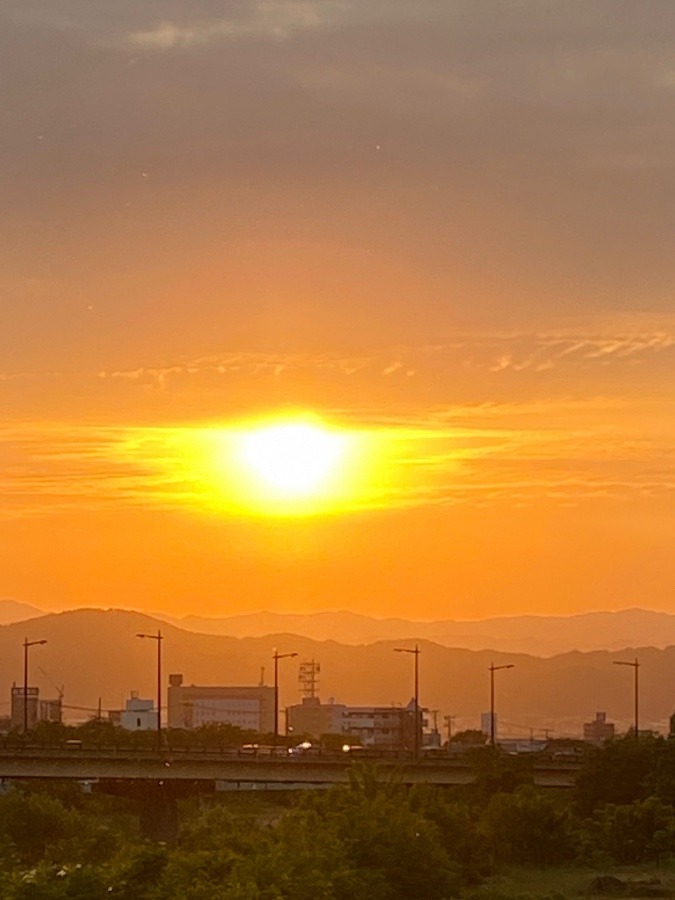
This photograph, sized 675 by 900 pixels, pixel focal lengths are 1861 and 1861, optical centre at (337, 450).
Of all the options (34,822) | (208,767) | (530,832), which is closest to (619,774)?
(530,832)

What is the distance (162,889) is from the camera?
6925 centimetres

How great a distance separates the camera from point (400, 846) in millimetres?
89625

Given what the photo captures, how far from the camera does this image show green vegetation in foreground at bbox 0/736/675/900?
234ft

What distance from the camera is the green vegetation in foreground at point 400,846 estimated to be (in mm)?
71312

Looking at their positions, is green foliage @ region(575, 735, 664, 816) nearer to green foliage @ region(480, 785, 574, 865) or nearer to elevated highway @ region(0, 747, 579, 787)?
elevated highway @ region(0, 747, 579, 787)

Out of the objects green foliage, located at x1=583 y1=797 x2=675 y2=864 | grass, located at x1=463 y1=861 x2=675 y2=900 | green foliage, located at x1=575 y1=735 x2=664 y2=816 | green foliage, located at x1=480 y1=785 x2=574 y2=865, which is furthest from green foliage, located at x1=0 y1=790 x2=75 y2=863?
green foliage, located at x1=583 y1=797 x2=675 y2=864

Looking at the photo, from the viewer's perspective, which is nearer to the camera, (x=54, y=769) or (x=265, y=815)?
(x=54, y=769)

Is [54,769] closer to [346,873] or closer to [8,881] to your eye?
[346,873]

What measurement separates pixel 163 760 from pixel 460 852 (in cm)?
6360

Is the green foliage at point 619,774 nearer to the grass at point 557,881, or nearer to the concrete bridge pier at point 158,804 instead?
the grass at point 557,881

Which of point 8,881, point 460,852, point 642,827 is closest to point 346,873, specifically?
point 8,881

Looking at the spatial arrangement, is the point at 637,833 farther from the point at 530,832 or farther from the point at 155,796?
the point at 155,796

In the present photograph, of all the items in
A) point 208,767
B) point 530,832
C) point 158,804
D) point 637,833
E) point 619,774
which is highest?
point 619,774

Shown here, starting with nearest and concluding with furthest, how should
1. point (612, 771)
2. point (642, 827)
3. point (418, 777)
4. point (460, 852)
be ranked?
point (460, 852)
point (642, 827)
point (612, 771)
point (418, 777)
